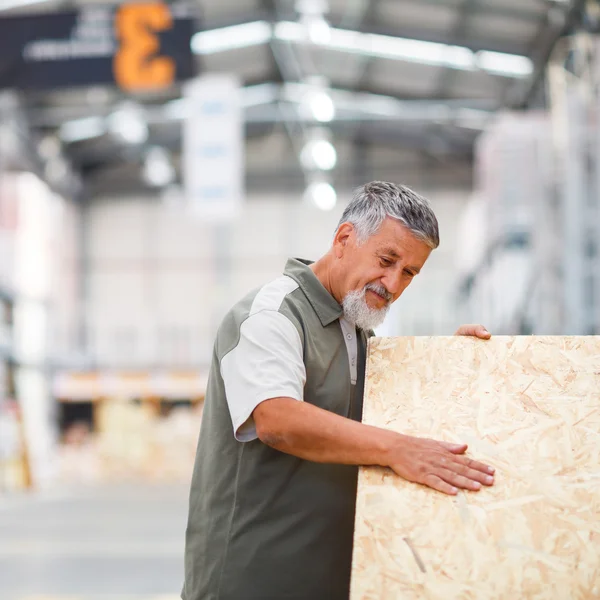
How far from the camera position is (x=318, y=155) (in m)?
23.4

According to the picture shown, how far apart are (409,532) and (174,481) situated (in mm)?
16777

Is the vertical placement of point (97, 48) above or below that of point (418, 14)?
below

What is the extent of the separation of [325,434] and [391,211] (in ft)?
1.86

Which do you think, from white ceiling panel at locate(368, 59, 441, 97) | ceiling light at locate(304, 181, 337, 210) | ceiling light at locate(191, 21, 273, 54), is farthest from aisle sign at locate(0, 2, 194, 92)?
ceiling light at locate(304, 181, 337, 210)

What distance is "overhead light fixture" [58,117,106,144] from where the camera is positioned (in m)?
22.5

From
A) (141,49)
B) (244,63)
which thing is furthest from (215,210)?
(244,63)

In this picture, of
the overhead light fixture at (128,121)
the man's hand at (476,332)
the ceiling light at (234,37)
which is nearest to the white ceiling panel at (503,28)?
the ceiling light at (234,37)

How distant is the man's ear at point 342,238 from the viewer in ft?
7.30

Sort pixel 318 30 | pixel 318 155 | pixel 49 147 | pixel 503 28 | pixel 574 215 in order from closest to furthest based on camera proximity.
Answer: pixel 574 215 → pixel 503 28 → pixel 318 30 → pixel 49 147 → pixel 318 155

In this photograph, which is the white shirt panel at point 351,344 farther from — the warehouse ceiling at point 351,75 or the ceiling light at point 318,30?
the ceiling light at point 318,30

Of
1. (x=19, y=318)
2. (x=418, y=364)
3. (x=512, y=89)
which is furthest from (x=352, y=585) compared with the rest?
(x=512, y=89)

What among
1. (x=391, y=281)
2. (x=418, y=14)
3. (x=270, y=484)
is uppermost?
(x=418, y=14)

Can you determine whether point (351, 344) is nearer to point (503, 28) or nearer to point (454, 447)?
point (454, 447)

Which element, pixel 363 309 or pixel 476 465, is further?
pixel 363 309
